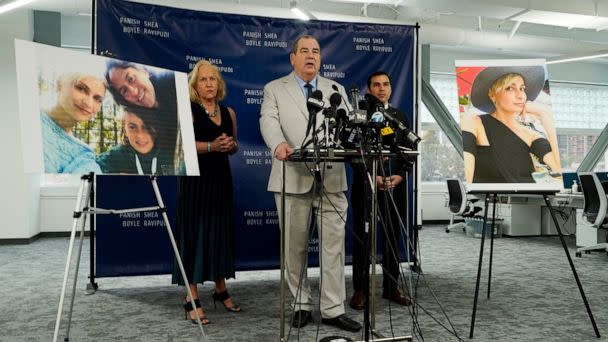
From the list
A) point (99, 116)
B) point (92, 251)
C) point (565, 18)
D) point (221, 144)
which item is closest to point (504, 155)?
point (221, 144)

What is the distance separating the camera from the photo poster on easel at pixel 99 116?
A: 2195 mm

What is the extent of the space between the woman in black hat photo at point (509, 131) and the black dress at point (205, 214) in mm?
1463

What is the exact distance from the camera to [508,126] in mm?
2852

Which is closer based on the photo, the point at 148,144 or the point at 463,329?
the point at 148,144

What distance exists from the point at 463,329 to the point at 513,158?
1.01 meters

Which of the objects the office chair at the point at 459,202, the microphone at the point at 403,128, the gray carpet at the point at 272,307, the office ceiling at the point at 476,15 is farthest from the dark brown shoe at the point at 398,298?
the office chair at the point at 459,202

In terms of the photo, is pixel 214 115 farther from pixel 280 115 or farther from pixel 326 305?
pixel 326 305

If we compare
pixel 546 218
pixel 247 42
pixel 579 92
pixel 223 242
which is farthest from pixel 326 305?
pixel 579 92

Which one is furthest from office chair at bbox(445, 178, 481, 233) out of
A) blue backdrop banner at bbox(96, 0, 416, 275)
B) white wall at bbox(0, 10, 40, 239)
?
white wall at bbox(0, 10, 40, 239)

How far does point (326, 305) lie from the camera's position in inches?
113

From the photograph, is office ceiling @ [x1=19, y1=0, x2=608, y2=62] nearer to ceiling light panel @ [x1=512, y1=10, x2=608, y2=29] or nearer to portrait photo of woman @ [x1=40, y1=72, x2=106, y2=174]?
ceiling light panel @ [x1=512, y1=10, x2=608, y2=29]

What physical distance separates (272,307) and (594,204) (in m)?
4.58

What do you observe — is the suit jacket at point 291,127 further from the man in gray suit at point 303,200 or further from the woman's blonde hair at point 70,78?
the woman's blonde hair at point 70,78

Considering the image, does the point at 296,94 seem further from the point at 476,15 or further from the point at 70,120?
the point at 476,15
